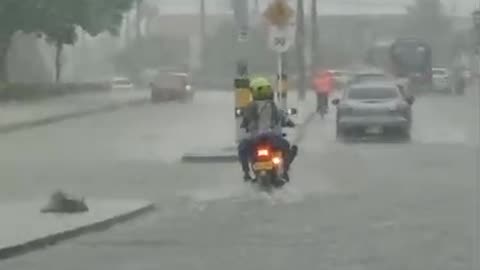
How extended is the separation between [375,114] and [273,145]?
15987mm

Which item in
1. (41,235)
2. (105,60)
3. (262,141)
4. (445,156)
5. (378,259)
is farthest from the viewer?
(105,60)

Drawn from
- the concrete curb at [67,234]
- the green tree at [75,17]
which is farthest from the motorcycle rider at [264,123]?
the green tree at [75,17]

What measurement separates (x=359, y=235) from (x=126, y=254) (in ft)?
8.77

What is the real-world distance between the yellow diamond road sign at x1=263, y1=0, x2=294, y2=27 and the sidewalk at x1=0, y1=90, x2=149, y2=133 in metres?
12.6

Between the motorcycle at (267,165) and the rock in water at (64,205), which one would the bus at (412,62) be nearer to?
the motorcycle at (267,165)

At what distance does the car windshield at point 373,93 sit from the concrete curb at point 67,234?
771 inches

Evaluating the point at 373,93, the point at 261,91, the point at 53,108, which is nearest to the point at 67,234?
the point at 261,91

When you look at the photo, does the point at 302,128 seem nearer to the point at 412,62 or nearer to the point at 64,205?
the point at 64,205

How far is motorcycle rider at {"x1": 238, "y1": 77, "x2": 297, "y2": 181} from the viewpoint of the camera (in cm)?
2109

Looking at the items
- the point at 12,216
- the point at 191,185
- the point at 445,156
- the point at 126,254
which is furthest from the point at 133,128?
the point at 126,254

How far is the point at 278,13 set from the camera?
30.3 m

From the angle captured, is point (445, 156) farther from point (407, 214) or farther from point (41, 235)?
point (41, 235)

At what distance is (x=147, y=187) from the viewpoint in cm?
2272

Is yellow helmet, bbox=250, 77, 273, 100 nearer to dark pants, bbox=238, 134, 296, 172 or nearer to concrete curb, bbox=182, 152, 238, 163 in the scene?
dark pants, bbox=238, 134, 296, 172
